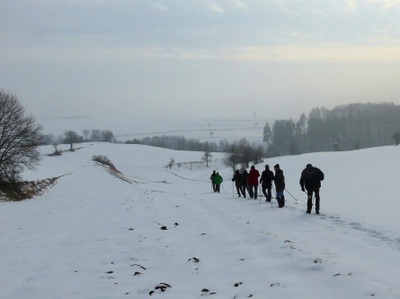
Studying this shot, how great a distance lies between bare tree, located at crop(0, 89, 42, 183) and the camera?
29266 millimetres

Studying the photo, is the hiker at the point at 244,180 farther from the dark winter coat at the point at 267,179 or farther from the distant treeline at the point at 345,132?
the distant treeline at the point at 345,132

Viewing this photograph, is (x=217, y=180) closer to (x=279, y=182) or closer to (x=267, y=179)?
(x=267, y=179)

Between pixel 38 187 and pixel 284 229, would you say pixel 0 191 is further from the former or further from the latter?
pixel 284 229

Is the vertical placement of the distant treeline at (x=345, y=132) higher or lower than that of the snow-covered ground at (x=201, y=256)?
higher

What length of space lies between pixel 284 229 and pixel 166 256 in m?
4.30

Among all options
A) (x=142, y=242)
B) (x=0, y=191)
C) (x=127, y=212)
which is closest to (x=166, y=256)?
(x=142, y=242)

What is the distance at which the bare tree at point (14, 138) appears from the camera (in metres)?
29.3

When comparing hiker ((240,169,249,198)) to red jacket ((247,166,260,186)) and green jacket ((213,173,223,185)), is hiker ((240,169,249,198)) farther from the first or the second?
green jacket ((213,173,223,185))

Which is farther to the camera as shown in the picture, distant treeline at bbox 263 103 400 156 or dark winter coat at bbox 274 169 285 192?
distant treeline at bbox 263 103 400 156

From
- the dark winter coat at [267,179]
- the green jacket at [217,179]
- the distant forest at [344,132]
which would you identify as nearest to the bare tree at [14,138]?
the green jacket at [217,179]

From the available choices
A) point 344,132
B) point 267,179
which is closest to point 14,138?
point 267,179

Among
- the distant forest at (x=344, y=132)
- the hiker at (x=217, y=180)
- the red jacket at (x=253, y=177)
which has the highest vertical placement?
the distant forest at (x=344, y=132)

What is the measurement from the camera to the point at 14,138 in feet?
96.9

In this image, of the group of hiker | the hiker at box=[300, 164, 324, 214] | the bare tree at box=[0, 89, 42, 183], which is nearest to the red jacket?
the group of hiker
